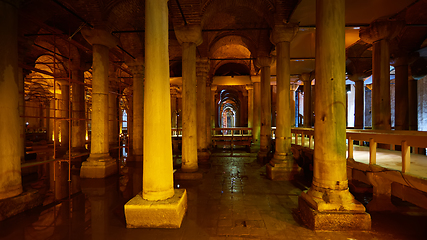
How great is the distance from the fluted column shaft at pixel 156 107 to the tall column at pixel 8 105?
2981 millimetres

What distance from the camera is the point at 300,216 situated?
3.93 meters

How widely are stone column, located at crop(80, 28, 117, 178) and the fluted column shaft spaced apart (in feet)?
14.3

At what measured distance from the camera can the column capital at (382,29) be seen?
273 inches

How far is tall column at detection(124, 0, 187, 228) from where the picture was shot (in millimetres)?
3455

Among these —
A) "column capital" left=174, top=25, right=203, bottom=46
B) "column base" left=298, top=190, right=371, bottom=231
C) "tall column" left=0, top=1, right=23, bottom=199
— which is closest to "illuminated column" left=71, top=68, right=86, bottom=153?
"tall column" left=0, top=1, right=23, bottom=199

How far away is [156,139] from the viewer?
3.52 m

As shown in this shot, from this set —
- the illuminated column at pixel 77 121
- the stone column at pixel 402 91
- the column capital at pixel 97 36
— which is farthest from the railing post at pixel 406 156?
the illuminated column at pixel 77 121

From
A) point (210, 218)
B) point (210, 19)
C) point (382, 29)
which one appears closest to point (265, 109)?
point (210, 19)

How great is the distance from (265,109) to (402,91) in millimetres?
6919

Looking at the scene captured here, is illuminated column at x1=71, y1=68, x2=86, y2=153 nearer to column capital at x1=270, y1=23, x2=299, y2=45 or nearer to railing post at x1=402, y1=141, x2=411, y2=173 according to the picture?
column capital at x1=270, y1=23, x2=299, y2=45

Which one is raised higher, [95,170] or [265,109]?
[265,109]

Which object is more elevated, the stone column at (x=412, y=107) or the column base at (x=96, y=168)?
the stone column at (x=412, y=107)

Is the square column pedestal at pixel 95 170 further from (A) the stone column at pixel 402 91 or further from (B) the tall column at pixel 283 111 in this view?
(A) the stone column at pixel 402 91

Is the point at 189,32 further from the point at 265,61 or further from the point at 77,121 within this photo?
the point at 77,121
